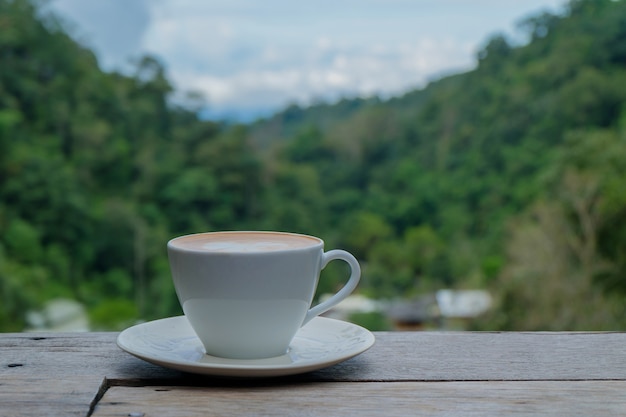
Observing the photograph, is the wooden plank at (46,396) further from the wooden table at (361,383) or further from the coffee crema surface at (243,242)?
the coffee crema surface at (243,242)

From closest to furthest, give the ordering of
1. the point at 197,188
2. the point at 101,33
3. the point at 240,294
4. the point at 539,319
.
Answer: the point at 240,294, the point at 539,319, the point at 197,188, the point at 101,33

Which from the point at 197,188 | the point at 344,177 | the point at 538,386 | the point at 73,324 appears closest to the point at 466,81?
the point at 344,177

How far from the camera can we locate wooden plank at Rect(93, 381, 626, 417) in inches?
17.6

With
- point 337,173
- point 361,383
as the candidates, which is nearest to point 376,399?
point 361,383

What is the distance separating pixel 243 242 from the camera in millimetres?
550

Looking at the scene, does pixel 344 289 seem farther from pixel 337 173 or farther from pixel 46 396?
pixel 337 173

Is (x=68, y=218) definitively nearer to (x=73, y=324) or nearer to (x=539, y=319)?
(x=73, y=324)

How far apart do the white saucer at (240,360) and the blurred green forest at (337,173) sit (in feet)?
24.4

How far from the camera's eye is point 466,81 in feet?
50.3

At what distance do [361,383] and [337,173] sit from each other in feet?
51.6

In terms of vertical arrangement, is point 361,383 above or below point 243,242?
below

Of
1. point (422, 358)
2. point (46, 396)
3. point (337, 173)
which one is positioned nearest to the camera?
point (46, 396)

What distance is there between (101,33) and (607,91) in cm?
1049

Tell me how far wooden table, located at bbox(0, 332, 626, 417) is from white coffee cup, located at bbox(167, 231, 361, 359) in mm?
34
